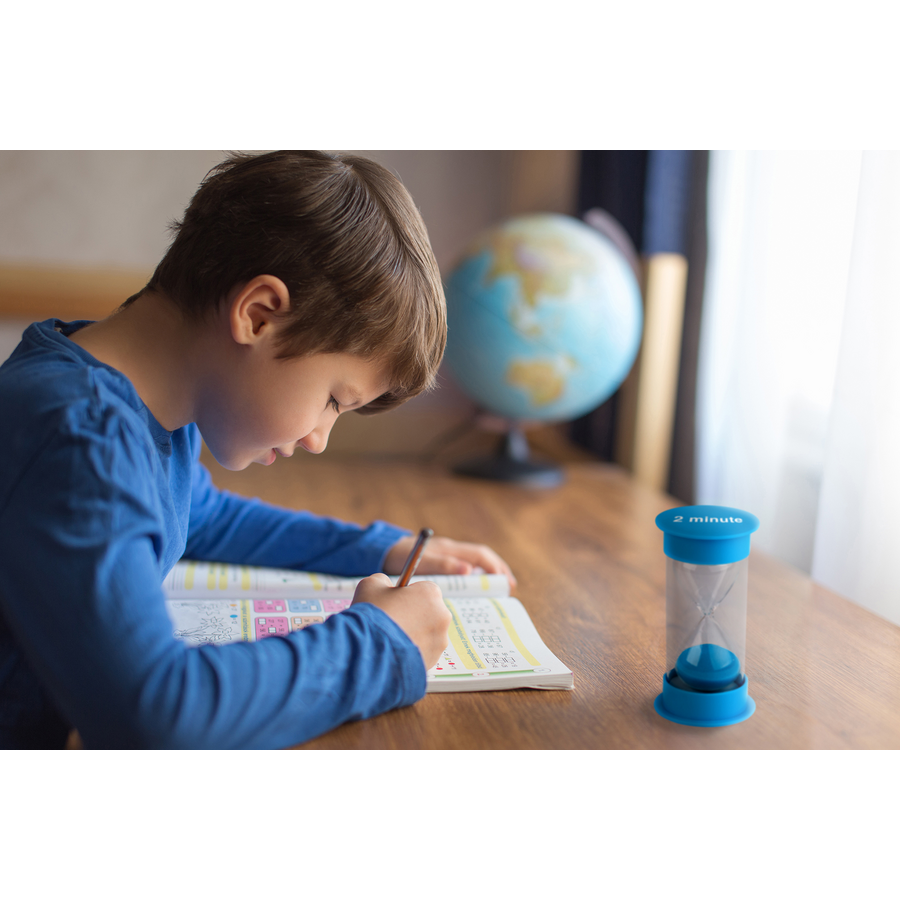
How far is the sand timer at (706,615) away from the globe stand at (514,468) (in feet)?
2.79

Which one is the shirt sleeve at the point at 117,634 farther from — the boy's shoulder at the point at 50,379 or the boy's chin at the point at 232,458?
the boy's chin at the point at 232,458

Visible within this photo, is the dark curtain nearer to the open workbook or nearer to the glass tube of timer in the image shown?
the open workbook

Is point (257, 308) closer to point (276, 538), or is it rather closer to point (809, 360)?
point (276, 538)

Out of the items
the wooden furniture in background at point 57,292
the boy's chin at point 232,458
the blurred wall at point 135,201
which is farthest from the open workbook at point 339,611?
the wooden furniture in background at point 57,292

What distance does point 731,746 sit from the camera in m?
0.53

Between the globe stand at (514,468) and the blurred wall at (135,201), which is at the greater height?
the blurred wall at (135,201)

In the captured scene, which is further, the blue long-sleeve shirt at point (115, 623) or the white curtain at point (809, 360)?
the white curtain at point (809, 360)

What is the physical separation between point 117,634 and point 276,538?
1.39 ft

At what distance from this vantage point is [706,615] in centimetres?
58

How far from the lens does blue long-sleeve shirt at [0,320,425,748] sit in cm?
46

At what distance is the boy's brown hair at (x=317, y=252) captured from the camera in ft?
1.91
